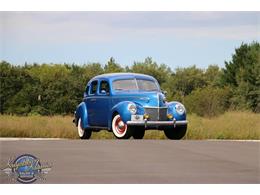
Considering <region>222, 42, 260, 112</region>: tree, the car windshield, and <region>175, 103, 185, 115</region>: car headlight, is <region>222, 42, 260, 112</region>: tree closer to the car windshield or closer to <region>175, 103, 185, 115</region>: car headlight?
<region>175, 103, 185, 115</region>: car headlight

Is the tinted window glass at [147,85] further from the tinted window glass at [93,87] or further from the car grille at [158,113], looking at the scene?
the tinted window glass at [93,87]

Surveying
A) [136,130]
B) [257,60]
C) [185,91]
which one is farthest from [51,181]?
[257,60]

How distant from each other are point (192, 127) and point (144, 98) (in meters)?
0.80

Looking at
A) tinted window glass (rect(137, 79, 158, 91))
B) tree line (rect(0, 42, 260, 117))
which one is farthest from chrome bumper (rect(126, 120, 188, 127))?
tinted window glass (rect(137, 79, 158, 91))

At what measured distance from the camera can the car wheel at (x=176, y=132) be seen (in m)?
12.1

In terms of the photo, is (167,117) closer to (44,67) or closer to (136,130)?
(136,130)

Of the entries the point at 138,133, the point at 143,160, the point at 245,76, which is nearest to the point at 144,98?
the point at 138,133

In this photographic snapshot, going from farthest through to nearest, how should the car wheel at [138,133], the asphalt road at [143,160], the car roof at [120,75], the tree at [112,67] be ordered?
the car roof at [120,75]
the car wheel at [138,133]
the tree at [112,67]
the asphalt road at [143,160]

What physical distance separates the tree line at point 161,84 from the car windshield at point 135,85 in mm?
155

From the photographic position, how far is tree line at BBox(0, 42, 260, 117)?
473 inches

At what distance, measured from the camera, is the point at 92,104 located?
40.4ft

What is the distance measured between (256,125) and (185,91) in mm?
1113

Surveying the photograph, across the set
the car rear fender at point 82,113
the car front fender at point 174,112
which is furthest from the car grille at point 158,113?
the car rear fender at point 82,113

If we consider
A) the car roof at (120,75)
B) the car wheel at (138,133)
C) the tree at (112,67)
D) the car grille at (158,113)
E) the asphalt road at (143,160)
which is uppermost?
the tree at (112,67)
